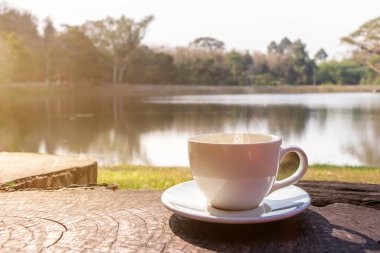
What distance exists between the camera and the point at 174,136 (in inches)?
432

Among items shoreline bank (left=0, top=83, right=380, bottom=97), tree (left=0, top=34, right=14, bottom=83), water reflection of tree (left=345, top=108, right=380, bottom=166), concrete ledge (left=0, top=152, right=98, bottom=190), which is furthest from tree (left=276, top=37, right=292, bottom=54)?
concrete ledge (left=0, top=152, right=98, bottom=190)

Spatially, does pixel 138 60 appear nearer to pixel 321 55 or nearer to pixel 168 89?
pixel 168 89

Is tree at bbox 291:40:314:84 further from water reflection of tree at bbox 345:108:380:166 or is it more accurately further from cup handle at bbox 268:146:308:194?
cup handle at bbox 268:146:308:194

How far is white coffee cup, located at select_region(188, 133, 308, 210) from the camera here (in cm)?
63

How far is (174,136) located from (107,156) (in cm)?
276

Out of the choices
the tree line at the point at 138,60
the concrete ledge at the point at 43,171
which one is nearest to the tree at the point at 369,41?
the tree line at the point at 138,60

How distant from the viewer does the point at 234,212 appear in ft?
A: 2.10

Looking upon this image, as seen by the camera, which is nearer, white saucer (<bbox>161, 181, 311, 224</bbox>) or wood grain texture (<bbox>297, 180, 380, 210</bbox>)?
white saucer (<bbox>161, 181, 311, 224</bbox>)

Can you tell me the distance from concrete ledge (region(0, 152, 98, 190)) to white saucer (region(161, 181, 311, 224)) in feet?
2.13

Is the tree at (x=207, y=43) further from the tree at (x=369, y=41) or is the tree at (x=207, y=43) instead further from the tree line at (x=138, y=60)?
the tree at (x=369, y=41)

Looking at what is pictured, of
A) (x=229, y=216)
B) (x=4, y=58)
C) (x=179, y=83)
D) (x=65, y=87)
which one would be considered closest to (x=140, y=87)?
(x=179, y=83)

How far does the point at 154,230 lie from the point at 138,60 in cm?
2711

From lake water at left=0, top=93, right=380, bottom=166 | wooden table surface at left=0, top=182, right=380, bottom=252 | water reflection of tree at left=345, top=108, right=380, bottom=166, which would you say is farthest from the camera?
lake water at left=0, top=93, right=380, bottom=166

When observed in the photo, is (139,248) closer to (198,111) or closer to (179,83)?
(198,111)
